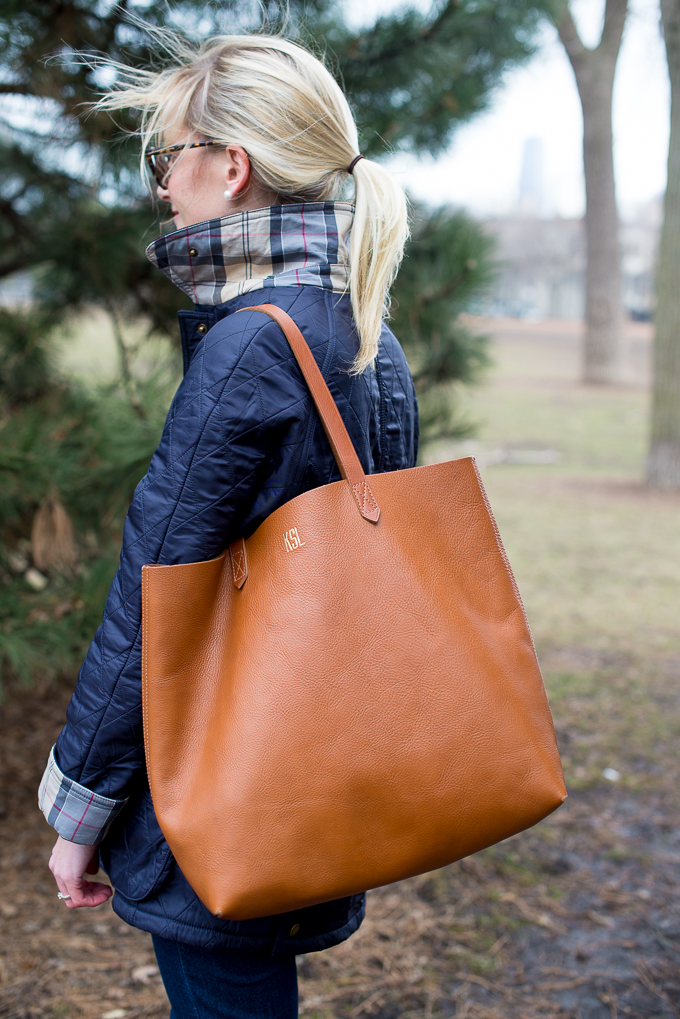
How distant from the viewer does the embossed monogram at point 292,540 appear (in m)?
0.95

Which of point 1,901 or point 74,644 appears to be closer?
point 74,644

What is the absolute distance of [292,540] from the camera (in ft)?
3.14

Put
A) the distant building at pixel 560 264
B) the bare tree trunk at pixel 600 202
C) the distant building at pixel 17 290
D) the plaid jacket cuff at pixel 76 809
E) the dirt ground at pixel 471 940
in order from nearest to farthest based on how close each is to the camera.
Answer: the plaid jacket cuff at pixel 76 809 → the dirt ground at pixel 471 940 → the distant building at pixel 17 290 → the bare tree trunk at pixel 600 202 → the distant building at pixel 560 264

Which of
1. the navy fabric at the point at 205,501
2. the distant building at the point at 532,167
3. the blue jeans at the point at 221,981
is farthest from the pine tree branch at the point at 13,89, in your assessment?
the distant building at the point at 532,167

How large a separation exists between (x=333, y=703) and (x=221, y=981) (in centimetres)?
47

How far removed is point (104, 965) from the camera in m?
2.06

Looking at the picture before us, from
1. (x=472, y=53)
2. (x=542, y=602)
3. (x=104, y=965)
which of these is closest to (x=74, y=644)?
(x=104, y=965)

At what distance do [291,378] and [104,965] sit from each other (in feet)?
5.88

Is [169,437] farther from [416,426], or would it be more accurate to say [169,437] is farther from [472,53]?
[472,53]

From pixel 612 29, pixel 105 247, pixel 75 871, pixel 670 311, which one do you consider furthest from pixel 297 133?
pixel 612 29

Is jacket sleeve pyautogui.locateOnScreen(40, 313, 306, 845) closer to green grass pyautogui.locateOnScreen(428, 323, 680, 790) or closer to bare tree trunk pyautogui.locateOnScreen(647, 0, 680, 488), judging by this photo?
green grass pyautogui.locateOnScreen(428, 323, 680, 790)

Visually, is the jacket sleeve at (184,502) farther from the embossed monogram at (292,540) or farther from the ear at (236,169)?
the ear at (236,169)

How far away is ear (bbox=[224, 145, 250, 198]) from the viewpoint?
3.58 feet

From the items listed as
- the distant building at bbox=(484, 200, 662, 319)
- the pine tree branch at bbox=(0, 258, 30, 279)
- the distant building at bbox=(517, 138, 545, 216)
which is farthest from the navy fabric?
the distant building at bbox=(517, 138, 545, 216)
